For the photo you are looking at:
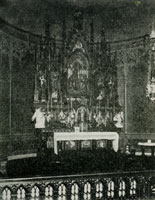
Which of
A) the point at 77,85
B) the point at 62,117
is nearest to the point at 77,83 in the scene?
the point at 77,85

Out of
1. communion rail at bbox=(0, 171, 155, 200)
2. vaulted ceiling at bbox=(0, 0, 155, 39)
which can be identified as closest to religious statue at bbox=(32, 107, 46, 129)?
vaulted ceiling at bbox=(0, 0, 155, 39)

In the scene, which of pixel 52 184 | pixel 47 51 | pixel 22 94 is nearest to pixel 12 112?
pixel 22 94

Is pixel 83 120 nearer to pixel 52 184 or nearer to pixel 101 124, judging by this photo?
pixel 101 124

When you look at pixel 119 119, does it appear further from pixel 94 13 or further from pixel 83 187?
pixel 83 187

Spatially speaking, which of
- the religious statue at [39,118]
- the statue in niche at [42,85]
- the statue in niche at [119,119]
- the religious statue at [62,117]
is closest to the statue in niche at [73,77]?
the religious statue at [62,117]

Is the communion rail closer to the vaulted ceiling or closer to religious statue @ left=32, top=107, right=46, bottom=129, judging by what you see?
religious statue @ left=32, top=107, right=46, bottom=129

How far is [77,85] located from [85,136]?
2392 millimetres

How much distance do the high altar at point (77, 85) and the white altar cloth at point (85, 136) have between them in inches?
10.1

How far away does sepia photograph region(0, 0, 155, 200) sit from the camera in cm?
1219

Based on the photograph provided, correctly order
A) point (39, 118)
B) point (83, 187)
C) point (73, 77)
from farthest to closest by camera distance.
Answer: point (73, 77)
point (39, 118)
point (83, 187)

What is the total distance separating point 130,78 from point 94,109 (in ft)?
7.46

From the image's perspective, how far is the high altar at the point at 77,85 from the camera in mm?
12961

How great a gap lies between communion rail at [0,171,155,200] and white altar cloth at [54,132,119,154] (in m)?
5.03

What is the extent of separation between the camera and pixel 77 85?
556 inches
